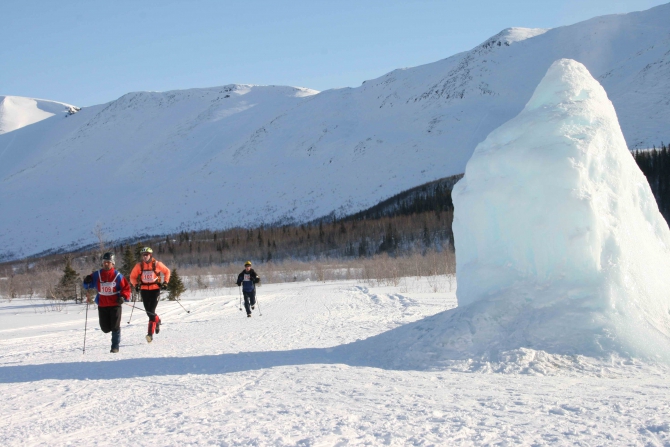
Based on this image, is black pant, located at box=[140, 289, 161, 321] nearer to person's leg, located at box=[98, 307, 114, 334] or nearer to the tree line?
person's leg, located at box=[98, 307, 114, 334]

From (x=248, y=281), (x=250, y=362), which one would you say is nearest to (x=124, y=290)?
(x=250, y=362)

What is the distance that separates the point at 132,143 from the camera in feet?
548

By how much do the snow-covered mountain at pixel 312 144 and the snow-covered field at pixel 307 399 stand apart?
97.3m

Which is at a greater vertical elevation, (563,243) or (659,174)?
(659,174)

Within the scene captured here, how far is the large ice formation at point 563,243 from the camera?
7188 millimetres

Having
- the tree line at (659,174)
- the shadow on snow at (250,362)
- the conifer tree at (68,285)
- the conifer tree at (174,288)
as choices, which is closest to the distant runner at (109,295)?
the shadow on snow at (250,362)

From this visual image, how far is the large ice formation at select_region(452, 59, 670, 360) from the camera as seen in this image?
719 cm

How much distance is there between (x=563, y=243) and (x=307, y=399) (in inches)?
172

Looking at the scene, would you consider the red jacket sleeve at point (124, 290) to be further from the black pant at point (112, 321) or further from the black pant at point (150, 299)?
the black pant at point (150, 299)

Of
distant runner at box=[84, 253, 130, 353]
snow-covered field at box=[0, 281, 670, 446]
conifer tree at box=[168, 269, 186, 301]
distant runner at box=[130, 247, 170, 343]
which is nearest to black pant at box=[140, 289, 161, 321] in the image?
distant runner at box=[130, 247, 170, 343]

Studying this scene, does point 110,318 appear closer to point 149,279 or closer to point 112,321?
point 112,321

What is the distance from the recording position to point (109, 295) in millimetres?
9477

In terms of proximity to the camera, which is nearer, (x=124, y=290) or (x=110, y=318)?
(x=110, y=318)

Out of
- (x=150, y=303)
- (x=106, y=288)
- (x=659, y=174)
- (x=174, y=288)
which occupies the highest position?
(x=659, y=174)
